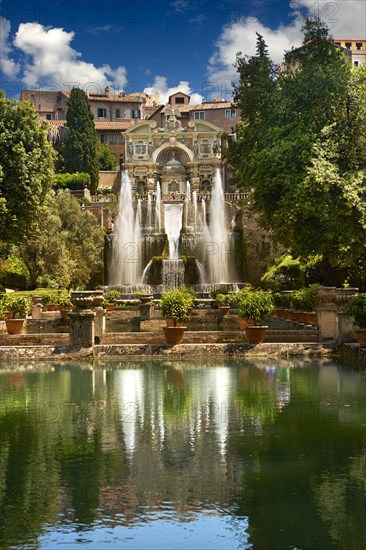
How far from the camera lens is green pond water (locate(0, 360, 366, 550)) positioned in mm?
5754

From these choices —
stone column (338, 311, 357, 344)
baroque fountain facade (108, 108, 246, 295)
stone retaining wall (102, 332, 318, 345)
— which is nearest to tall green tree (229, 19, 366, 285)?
stone retaining wall (102, 332, 318, 345)

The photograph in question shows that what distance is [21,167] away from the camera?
30.0m

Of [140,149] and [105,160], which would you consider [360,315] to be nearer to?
[140,149]

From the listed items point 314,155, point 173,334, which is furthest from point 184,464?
point 314,155

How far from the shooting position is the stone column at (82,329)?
17.0m

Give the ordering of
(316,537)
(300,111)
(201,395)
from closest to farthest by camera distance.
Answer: (316,537), (201,395), (300,111)

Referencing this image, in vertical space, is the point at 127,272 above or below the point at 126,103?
below

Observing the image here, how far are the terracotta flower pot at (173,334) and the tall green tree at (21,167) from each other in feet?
45.5

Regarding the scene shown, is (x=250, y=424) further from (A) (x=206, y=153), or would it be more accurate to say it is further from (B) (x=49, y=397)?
(A) (x=206, y=153)

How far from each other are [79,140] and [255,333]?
6001 centimetres

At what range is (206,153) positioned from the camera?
80312 millimetres

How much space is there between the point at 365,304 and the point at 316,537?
1102 centimetres

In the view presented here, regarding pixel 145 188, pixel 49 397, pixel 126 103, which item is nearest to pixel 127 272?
pixel 145 188

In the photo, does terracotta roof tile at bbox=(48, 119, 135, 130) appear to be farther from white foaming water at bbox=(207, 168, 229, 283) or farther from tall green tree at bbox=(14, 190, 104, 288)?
tall green tree at bbox=(14, 190, 104, 288)
